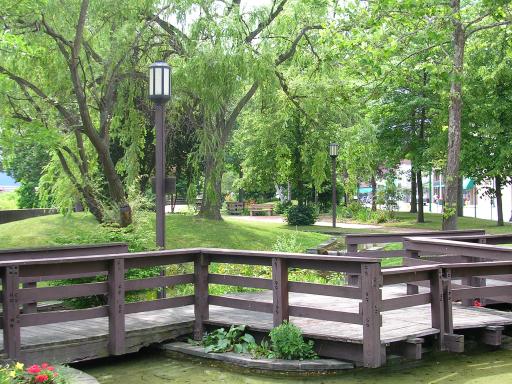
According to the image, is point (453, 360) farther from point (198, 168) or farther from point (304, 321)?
point (198, 168)

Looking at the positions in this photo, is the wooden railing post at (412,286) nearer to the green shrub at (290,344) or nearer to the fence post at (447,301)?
the fence post at (447,301)

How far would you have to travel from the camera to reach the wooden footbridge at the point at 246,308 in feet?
24.9

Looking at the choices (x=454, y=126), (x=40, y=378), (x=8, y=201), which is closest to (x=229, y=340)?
(x=40, y=378)

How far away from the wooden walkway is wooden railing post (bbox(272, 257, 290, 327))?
0.29 metres

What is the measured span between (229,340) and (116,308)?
5.21 feet

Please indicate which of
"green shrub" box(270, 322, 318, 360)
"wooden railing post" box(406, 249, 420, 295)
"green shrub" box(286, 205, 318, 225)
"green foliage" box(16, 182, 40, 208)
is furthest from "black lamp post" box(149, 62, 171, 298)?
"green foliage" box(16, 182, 40, 208)

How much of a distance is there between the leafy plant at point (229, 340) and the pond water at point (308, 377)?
31 cm

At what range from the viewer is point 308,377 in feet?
25.4

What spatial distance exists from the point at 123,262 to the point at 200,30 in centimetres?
1207

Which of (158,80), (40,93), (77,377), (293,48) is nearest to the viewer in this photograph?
(77,377)

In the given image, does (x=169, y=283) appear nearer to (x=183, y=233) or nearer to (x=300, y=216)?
(x=183, y=233)

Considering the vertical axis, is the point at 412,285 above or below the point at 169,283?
below

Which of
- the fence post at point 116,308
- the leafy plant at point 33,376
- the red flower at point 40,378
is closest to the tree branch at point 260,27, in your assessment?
the fence post at point 116,308

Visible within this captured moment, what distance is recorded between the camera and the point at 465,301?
1061 cm
